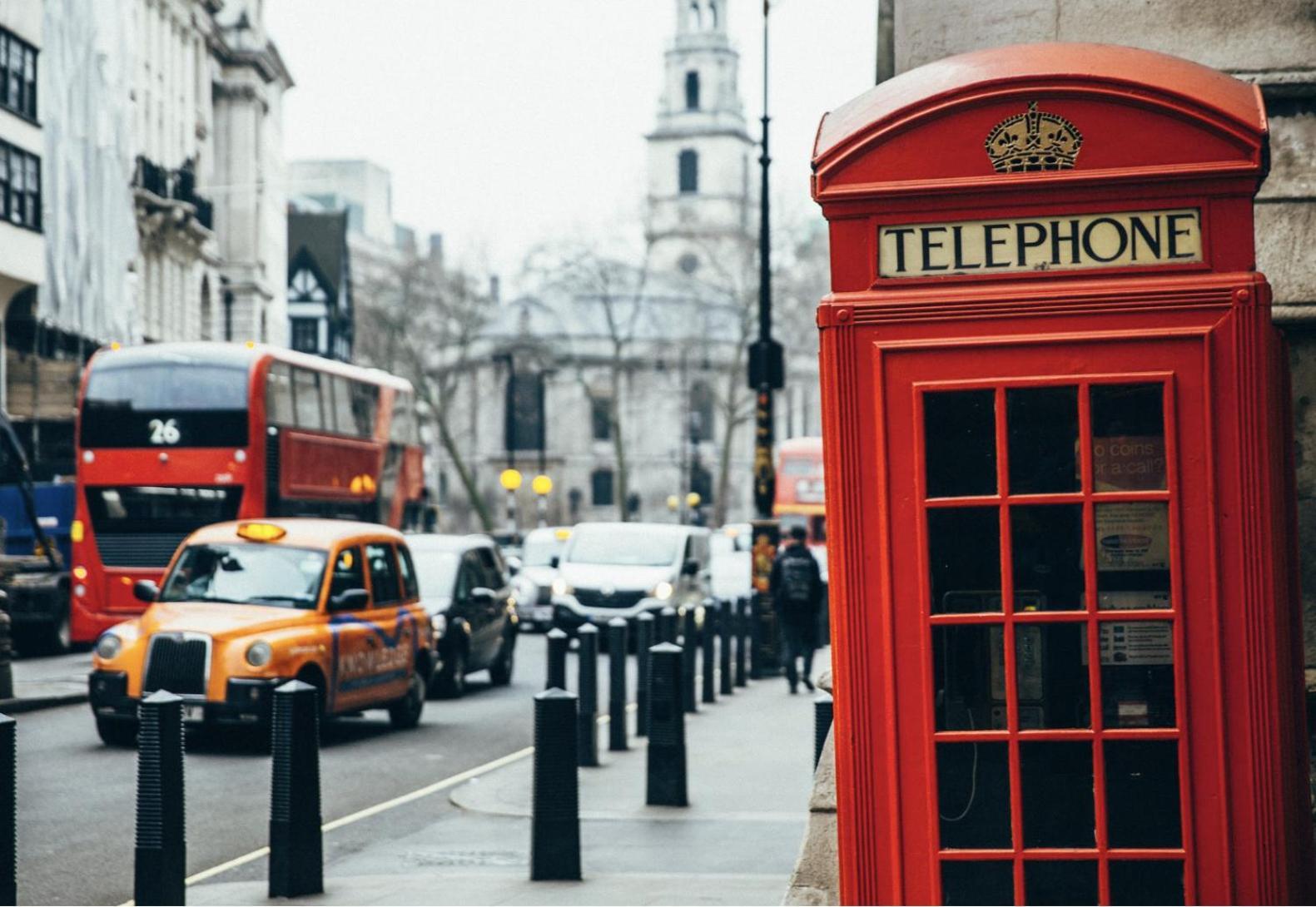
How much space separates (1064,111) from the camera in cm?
519

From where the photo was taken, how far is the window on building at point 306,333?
276 feet

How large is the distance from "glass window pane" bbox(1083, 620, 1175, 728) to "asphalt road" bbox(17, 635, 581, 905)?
540cm

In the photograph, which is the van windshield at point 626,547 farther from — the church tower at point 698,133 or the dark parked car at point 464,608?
the church tower at point 698,133

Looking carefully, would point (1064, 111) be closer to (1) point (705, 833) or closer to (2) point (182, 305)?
(1) point (705, 833)

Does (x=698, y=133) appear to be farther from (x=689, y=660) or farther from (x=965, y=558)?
(x=965, y=558)

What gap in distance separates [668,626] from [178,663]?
194 inches

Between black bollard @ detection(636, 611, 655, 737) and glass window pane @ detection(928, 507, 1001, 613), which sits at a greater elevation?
glass window pane @ detection(928, 507, 1001, 613)

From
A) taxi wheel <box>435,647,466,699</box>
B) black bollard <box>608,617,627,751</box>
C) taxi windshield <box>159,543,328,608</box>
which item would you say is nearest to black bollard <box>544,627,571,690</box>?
black bollard <box>608,617,627,751</box>

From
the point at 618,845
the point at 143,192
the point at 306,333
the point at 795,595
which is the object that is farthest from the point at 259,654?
the point at 306,333

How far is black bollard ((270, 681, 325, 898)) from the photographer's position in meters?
8.67

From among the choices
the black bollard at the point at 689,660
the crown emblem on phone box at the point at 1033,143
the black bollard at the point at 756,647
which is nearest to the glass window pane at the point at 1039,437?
the crown emblem on phone box at the point at 1033,143

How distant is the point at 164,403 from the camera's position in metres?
25.7

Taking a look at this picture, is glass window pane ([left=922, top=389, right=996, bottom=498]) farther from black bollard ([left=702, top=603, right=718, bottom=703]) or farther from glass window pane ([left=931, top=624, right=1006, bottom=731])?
black bollard ([left=702, top=603, right=718, bottom=703])

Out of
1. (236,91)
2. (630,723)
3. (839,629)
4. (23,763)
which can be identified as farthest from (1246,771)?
(236,91)
